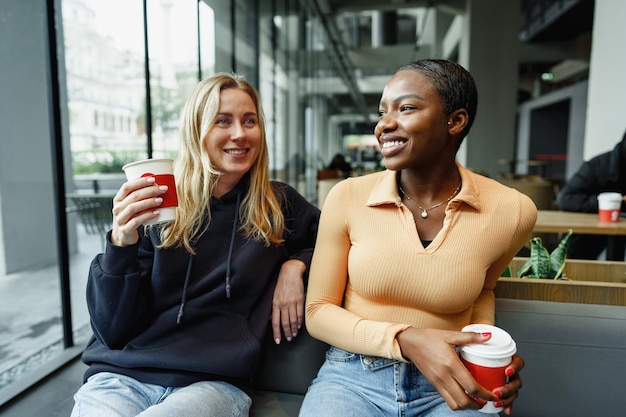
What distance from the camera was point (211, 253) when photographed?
134 cm

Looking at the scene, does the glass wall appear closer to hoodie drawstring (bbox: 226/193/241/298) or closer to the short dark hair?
hoodie drawstring (bbox: 226/193/241/298)

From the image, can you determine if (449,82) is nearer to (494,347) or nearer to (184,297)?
(494,347)

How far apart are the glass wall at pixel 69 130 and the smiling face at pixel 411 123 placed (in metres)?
1.51

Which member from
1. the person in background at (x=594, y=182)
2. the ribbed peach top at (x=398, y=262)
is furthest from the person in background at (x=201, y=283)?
the person in background at (x=594, y=182)

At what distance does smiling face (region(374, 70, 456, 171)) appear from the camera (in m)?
1.11

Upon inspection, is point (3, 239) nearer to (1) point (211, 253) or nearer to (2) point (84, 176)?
(2) point (84, 176)

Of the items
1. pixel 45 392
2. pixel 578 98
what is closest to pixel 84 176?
pixel 45 392

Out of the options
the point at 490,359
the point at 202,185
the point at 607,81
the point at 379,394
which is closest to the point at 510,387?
the point at 490,359

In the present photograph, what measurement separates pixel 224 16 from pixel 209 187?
405 cm

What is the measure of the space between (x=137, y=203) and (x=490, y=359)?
2.74 ft

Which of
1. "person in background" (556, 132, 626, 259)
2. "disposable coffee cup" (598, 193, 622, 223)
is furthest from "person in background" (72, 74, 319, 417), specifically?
"person in background" (556, 132, 626, 259)

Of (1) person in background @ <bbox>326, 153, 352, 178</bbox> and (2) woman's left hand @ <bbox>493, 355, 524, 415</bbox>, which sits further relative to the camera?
(1) person in background @ <bbox>326, 153, 352, 178</bbox>

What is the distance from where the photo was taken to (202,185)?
1354 millimetres

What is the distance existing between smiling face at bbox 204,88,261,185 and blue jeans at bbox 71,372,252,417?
653 millimetres
